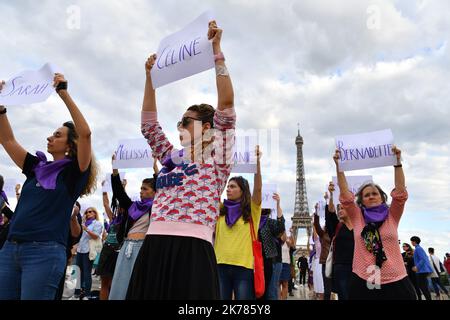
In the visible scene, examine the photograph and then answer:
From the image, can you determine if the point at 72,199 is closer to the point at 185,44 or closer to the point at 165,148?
the point at 165,148

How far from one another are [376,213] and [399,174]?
554 millimetres

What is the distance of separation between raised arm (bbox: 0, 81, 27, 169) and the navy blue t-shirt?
9cm

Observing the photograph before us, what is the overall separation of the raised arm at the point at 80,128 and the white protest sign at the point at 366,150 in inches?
130

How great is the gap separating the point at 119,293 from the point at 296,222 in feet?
244

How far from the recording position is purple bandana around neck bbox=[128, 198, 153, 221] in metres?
5.64

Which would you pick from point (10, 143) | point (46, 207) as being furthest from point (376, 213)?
point (10, 143)

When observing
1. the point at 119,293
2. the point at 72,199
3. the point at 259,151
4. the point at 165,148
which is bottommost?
the point at 119,293

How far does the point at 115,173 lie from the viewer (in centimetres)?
582

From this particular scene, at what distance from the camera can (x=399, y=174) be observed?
4.55 m

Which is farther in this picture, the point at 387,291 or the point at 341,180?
the point at 341,180

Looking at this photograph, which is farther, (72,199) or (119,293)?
(119,293)

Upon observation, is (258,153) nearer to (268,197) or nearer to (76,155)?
(76,155)

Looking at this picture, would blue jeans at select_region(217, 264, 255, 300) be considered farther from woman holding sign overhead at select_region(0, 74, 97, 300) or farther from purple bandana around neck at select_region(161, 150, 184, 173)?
purple bandana around neck at select_region(161, 150, 184, 173)
